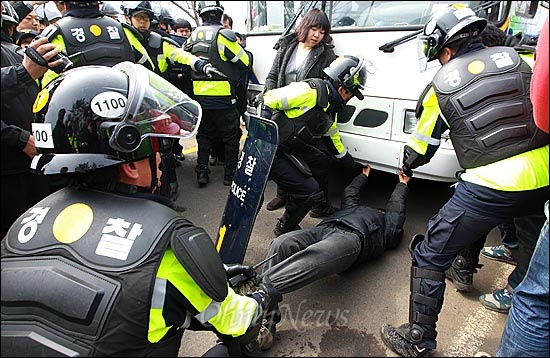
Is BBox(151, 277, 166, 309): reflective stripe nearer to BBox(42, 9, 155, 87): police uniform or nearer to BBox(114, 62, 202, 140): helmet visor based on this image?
BBox(114, 62, 202, 140): helmet visor

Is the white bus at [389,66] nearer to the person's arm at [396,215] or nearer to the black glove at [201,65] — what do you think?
the person's arm at [396,215]

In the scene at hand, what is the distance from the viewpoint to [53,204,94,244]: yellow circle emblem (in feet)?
3.72

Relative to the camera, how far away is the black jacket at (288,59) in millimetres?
3520

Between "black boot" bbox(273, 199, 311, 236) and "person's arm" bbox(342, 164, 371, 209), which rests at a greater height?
"person's arm" bbox(342, 164, 371, 209)

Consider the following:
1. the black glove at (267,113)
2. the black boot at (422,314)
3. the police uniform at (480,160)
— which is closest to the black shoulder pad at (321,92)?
the black glove at (267,113)

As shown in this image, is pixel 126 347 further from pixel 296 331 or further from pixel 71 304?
pixel 296 331

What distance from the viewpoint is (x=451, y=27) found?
214cm

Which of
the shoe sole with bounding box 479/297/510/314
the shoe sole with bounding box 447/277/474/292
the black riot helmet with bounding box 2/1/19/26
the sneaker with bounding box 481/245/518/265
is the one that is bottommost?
the sneaker with bounding box 481/245/518/265

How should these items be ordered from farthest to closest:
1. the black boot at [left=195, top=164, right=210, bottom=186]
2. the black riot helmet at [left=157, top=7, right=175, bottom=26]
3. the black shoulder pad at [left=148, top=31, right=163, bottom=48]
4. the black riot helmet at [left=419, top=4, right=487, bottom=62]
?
the black riot helmet at [left=157, top=7, right=175, bottom=26]
the black boot at [left=195, top=164, right=210, bottom=186]
the black shoulder pad at [left=148, top=31, right=163, bottom=48]
the black riot helmet at [left=419, top=4, right=487, bottom=62]

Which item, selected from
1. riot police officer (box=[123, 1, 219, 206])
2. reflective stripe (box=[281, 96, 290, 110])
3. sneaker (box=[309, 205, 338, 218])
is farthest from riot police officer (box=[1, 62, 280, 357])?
riot police officer (box=[123, 1, 219, 206])

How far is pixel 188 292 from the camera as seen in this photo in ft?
3.83

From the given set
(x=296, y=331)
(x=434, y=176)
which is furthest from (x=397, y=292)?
(x=434, y=176)

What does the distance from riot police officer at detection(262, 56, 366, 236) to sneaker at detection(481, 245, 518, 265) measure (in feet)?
4.53

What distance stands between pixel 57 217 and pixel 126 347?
1.50ft
